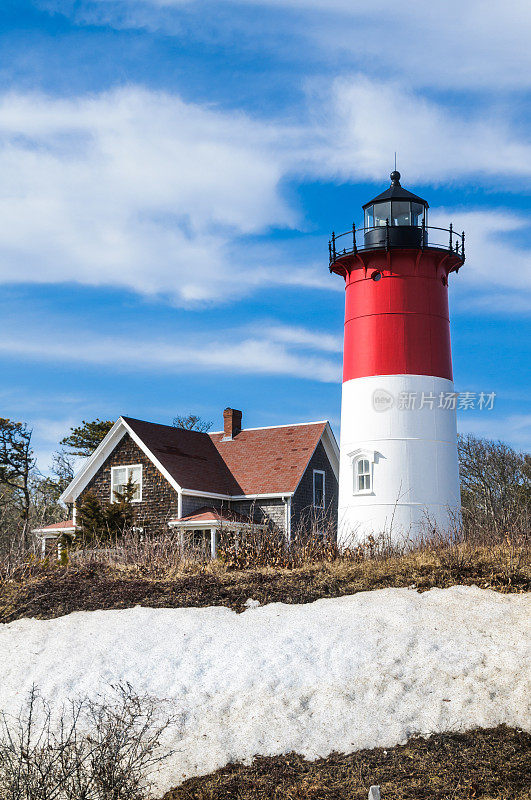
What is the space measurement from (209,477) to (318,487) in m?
3.81

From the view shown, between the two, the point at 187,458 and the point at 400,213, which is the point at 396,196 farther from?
the point at 187,458

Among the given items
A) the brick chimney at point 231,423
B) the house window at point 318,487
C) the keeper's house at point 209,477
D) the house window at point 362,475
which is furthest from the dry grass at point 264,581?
the brick chimney at point 231,423

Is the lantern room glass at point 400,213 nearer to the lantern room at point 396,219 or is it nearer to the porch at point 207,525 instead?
the lantern room at point 396,219

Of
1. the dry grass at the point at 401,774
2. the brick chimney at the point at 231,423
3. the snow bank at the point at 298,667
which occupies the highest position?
the brick chimney at the point at 231,423

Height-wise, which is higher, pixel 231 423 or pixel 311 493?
pixel 231 423

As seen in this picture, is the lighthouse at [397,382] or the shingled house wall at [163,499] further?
the shingled house wall at [163,499]

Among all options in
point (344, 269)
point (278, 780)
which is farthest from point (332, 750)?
point (344, 269)

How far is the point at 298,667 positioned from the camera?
10117mm

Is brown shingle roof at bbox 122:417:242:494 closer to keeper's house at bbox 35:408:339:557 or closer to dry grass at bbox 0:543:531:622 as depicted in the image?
keeper's house at bbox 35:408:339:557

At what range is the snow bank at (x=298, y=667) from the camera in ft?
29.1

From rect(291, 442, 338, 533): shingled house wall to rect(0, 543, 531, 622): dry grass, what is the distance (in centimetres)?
1181

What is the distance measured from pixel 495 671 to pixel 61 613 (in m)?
6.43

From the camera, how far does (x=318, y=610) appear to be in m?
11.5

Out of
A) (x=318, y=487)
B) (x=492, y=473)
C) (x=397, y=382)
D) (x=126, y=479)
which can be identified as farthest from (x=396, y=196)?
(x=492, y=473)
